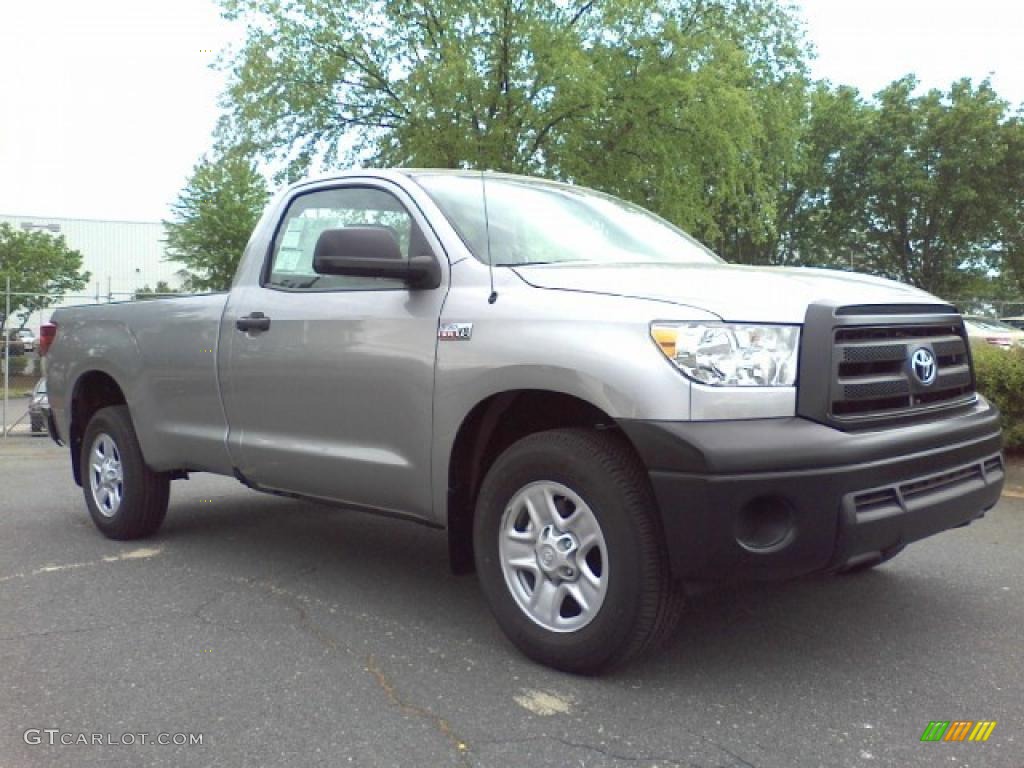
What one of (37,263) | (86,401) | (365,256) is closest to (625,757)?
(365,256)

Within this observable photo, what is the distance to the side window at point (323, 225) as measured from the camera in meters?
4.16

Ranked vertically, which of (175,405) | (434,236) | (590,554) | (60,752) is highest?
(434,236)

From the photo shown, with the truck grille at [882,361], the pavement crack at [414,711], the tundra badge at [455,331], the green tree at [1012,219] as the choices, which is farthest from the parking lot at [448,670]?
the green tree at [1012,219]

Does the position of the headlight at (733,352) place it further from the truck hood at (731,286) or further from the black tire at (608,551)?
the black tire at (608,551)

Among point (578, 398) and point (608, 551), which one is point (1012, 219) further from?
point (608, 551)

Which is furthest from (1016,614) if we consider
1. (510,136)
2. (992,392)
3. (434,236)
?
(510,136)

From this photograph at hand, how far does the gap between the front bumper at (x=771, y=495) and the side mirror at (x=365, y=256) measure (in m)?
1.17

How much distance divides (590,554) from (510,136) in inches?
576

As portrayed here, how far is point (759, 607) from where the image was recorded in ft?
13.4

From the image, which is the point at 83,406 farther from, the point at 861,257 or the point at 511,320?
the point at 861,257

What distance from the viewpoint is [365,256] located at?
12.0 feet

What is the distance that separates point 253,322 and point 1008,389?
19.2 feet

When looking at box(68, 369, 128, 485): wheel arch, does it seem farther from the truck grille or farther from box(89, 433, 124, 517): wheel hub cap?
the truck grille

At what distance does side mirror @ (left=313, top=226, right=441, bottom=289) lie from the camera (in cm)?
366
